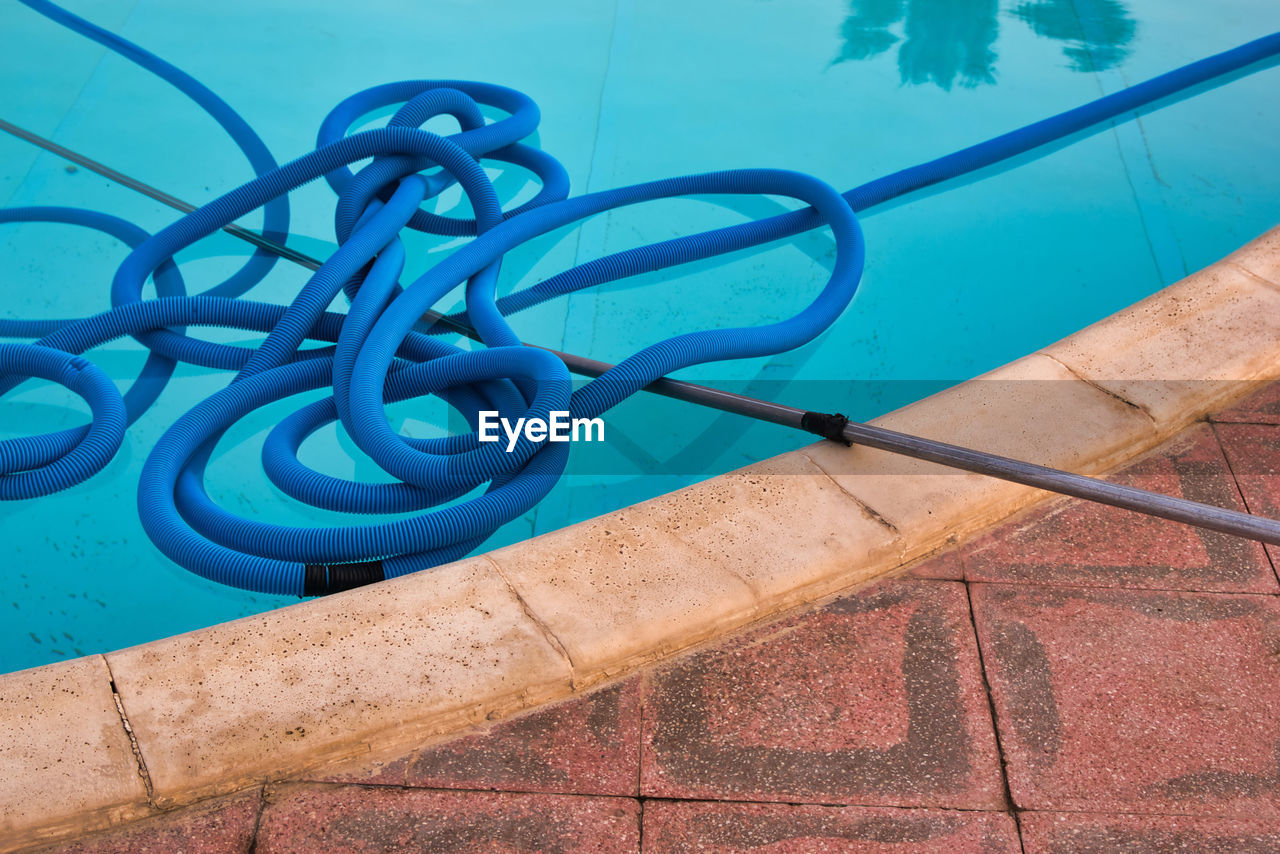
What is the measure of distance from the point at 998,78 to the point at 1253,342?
8.34 feet

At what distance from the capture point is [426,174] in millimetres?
3648

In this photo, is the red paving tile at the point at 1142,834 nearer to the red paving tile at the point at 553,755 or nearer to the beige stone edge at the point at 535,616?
the beige stone edge at the point at 535,616

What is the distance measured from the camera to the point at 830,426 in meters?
2.25

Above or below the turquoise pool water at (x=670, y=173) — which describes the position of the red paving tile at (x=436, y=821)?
below

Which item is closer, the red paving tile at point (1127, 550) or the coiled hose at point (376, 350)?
the red paving tile at point (1127, 550)

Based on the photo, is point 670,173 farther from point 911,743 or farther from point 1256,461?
point 911,743

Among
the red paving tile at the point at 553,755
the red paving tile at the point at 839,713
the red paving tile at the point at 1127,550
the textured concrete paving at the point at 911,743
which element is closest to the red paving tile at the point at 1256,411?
the red paving tile at the point at 1127,550

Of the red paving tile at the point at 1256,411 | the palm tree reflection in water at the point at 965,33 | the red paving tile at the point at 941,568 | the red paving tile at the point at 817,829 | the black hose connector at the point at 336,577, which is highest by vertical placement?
the palm tree reflection in water at the point at 965,33

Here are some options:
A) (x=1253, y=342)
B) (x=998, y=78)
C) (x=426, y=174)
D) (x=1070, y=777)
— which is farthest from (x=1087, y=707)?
(x=998, y=78)

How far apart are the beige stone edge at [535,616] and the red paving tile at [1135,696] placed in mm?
306

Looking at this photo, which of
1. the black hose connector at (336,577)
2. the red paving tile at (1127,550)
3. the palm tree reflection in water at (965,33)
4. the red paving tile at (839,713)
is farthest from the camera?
the palm tree reflection in water at (965,33)

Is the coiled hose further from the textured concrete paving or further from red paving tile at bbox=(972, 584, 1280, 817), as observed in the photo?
red paving tile at bbox=(972, 584, 1280, 817)

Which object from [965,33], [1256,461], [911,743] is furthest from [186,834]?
[965,33]

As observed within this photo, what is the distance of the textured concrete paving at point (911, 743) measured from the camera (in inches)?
64.0
